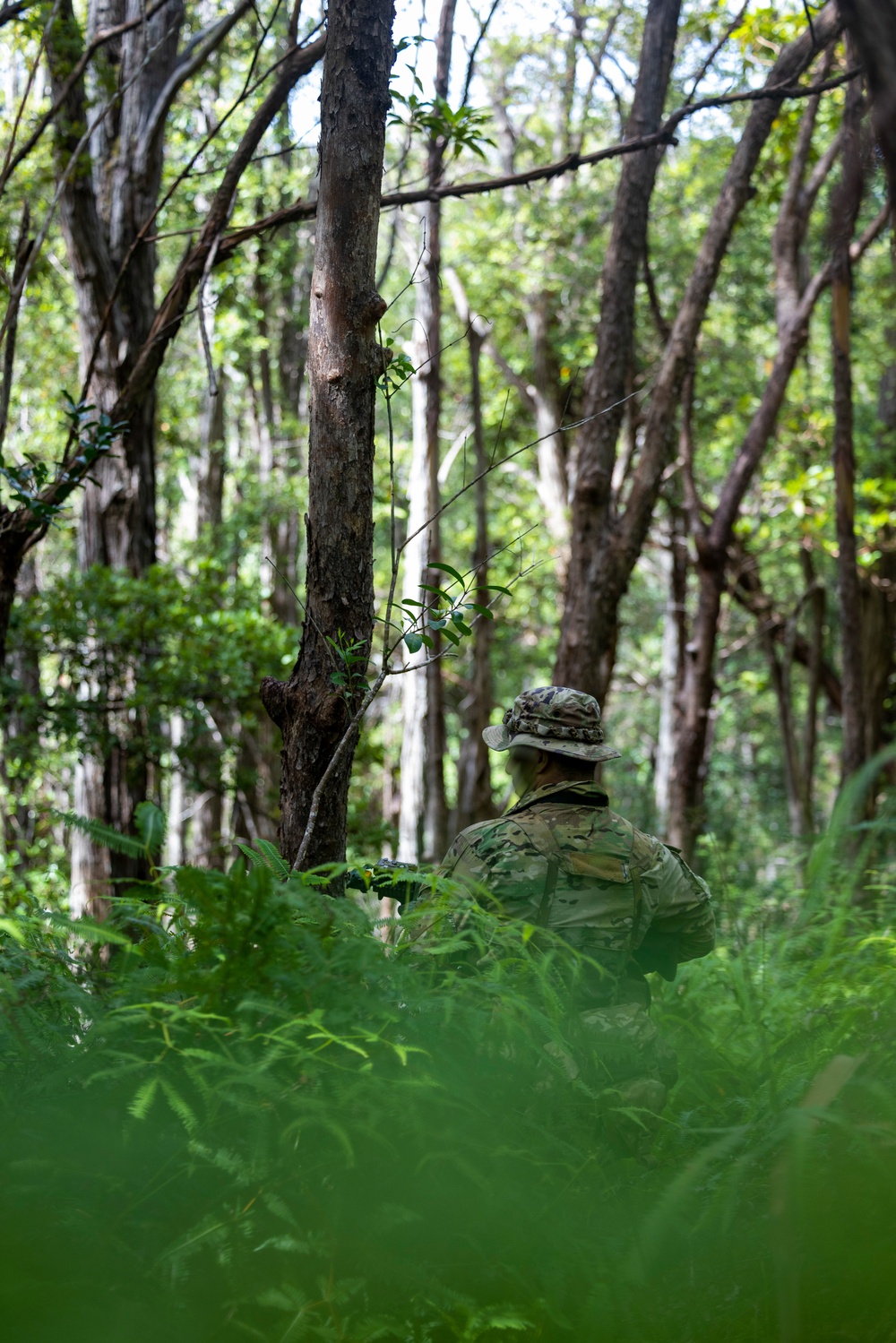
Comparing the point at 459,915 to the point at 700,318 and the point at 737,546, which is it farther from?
the point at 737,546

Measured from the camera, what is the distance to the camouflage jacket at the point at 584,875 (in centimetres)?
288

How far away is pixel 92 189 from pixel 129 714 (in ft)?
11.2

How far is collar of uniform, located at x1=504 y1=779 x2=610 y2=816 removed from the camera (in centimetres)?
308

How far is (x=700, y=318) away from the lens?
308 inches

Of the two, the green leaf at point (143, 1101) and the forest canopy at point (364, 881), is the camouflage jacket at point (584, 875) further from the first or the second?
the green leaf at point (143, 1101)

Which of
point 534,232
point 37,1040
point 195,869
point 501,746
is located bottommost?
point 37,1040

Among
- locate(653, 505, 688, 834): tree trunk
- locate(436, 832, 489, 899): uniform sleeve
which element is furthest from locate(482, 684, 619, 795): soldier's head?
locate(653, 505, 688, 834): tree trunk

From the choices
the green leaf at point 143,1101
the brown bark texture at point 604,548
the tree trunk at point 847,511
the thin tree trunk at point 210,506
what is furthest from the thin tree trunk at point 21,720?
the tree trunk at point 847,511

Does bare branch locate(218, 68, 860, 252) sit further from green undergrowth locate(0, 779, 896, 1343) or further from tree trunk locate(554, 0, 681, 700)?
green undergrowth locate(0, 779, 896, 1343)

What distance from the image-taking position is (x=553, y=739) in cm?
317

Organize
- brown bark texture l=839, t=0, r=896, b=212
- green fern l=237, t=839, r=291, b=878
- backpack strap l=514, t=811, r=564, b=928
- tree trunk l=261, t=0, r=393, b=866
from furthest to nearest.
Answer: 1. tree trunk l=261, t=0, r=393, b=866
2. backpack strap l=514, t=811, r=564, b=928
3. green fern l=237, t=839, r=291, b=878
4. brown bark texture l=839, t=0, r=896, b=212

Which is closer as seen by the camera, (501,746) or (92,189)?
(501,746)

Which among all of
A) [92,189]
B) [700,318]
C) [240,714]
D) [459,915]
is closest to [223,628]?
[240,714]

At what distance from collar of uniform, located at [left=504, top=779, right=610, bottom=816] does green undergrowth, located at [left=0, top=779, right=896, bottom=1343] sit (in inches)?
34.1
